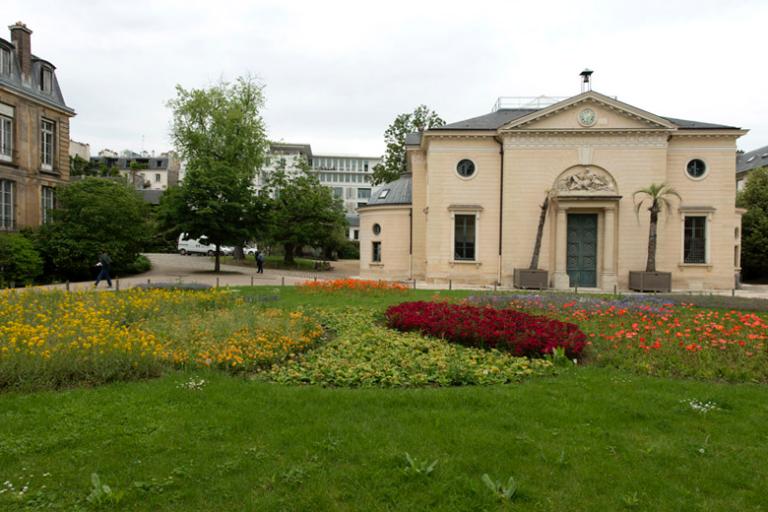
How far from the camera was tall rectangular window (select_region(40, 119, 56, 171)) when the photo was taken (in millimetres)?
28669

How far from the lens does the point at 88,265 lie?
25.3 metres

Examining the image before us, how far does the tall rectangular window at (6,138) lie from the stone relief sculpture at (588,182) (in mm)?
29841

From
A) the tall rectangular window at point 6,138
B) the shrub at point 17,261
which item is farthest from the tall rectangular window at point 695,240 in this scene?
the tall rectangular window at point 6,138

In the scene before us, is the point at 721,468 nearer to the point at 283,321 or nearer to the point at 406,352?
the point at 406,352

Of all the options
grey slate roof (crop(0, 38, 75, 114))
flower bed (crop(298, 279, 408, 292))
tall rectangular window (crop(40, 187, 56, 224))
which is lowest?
flower bed (crop(298, 279, 408, 292))

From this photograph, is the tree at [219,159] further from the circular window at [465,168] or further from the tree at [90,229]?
the circular window at [465,168]

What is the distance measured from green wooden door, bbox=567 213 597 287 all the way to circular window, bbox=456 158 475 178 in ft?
19.7

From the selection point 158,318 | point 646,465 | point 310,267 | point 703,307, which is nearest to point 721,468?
point 646,465

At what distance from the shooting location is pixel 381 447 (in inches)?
189

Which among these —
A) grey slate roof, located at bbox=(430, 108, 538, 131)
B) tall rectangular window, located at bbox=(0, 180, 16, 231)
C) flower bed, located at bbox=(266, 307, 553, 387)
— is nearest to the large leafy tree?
grey slate roof, located at bbox=(430, 108, 538, 131)

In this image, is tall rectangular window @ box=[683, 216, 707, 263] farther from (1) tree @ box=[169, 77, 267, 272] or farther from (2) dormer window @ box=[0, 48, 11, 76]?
(2) dormer window @ box=[0, 48, 11, 76]

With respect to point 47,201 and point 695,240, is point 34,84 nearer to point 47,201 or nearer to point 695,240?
point 47,201

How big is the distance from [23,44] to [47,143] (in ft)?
18.0

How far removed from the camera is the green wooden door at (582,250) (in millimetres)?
26875
